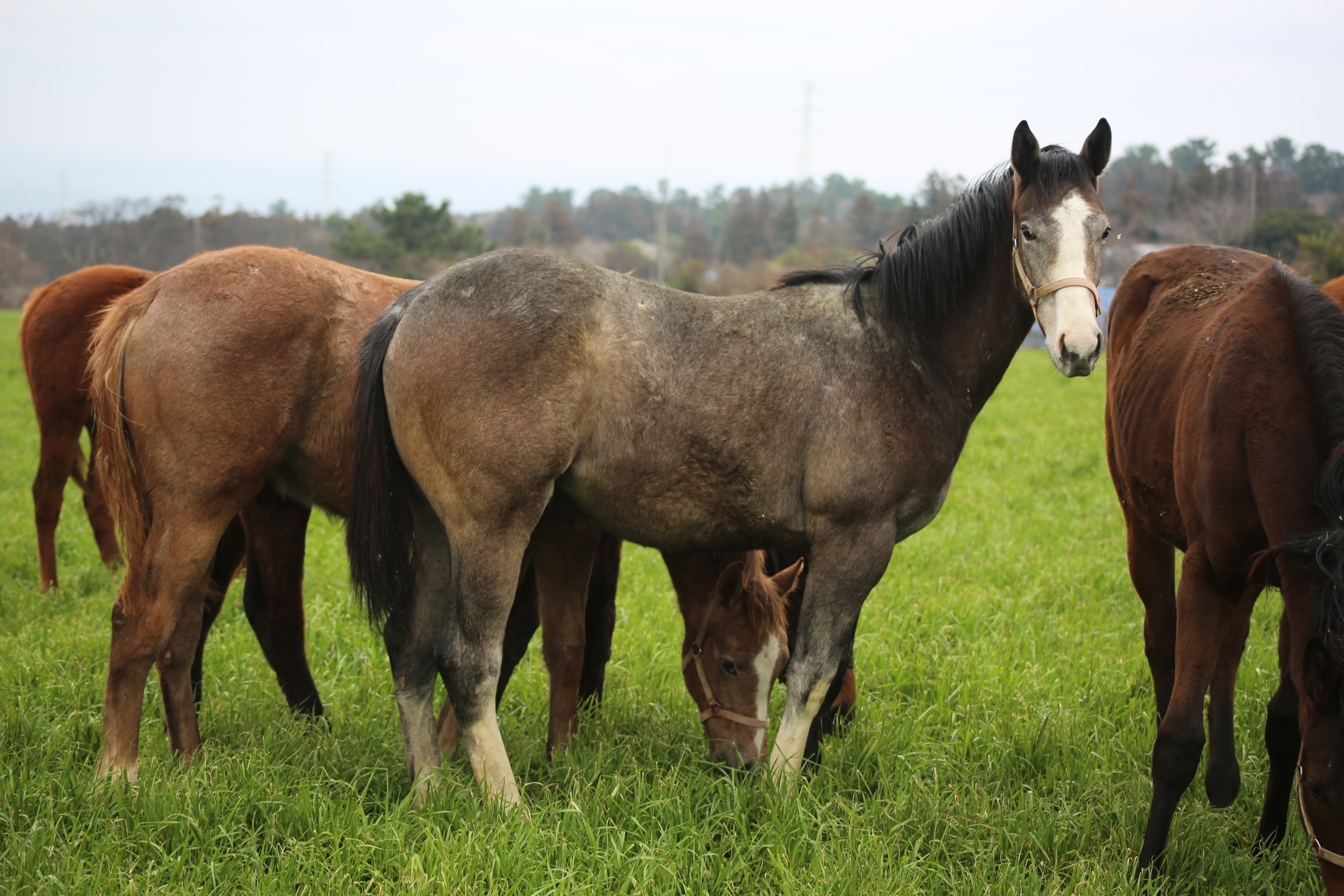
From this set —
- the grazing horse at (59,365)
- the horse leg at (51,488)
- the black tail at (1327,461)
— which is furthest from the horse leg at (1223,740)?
the horse leg at (51,488)

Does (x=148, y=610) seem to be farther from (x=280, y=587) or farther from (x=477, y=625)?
(x=477, y=625)

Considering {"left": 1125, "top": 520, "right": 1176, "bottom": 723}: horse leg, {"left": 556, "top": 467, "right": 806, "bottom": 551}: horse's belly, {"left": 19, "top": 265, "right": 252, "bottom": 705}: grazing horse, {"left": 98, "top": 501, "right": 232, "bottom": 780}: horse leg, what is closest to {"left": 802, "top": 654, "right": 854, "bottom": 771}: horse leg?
{"left": 556, "top": 467, "right": 806, "bottom": 551}: horse's belly

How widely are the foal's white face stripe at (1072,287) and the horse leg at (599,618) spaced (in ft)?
7.27

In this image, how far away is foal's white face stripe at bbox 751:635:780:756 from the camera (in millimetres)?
3828

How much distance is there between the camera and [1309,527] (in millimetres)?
2576

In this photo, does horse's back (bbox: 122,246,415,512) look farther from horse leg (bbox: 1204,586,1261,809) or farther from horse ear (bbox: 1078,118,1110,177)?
horse leg (bbox: 1204,586,1261,809)

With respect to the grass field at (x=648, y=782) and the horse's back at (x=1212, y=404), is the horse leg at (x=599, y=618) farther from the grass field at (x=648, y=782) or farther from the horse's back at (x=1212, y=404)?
the horse's back at (x=1212, y=404)

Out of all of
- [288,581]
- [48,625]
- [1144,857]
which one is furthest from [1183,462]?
[48,625]

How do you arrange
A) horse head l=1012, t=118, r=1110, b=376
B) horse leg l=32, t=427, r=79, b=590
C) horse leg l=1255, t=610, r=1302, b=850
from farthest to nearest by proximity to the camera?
1. horse leg l=32, t=427, r=79, b=590
2. horse leg l=1255, t=610, r=1302, b=850
3. horse head l=1012, t=118, r=1110, b=376

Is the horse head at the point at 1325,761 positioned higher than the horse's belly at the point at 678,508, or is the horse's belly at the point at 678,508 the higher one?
the horse's belly at the point at 678,508

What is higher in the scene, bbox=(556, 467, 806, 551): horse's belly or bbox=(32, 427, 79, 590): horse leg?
bbox=(556, 467, 806, 551): horse's belly

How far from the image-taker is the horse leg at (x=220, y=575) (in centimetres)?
410

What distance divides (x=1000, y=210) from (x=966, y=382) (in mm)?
649

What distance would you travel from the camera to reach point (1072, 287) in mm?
2895
